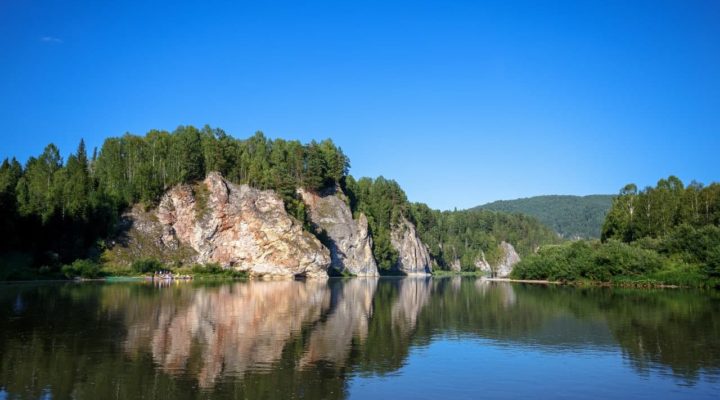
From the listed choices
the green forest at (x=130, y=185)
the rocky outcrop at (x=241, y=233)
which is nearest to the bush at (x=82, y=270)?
the green forest at (x=130, y=185)

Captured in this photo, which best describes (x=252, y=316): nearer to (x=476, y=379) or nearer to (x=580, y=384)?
(x=476, y=379)

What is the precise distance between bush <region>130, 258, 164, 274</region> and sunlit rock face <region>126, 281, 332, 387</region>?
57.2m

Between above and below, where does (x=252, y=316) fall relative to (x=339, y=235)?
below

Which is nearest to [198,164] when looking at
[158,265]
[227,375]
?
[158,265]

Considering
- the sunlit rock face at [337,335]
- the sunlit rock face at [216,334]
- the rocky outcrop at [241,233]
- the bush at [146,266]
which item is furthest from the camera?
the rocky outcrop at [241,233]

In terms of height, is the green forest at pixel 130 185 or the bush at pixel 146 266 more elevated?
the green forest at pixel 130 185

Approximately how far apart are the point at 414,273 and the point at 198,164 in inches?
3104

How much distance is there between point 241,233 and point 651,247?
7841 centimetres

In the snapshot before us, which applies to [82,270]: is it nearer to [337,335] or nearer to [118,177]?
[118,177]

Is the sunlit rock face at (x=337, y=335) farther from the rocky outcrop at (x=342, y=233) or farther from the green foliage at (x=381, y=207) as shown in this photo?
the green foliage at (x=381, y=207)

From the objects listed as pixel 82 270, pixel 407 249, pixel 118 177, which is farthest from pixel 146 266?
pixel 407 249

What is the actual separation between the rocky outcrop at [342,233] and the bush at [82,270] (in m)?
58.2

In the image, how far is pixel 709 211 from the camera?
106m

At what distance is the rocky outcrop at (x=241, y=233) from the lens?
11994cm
